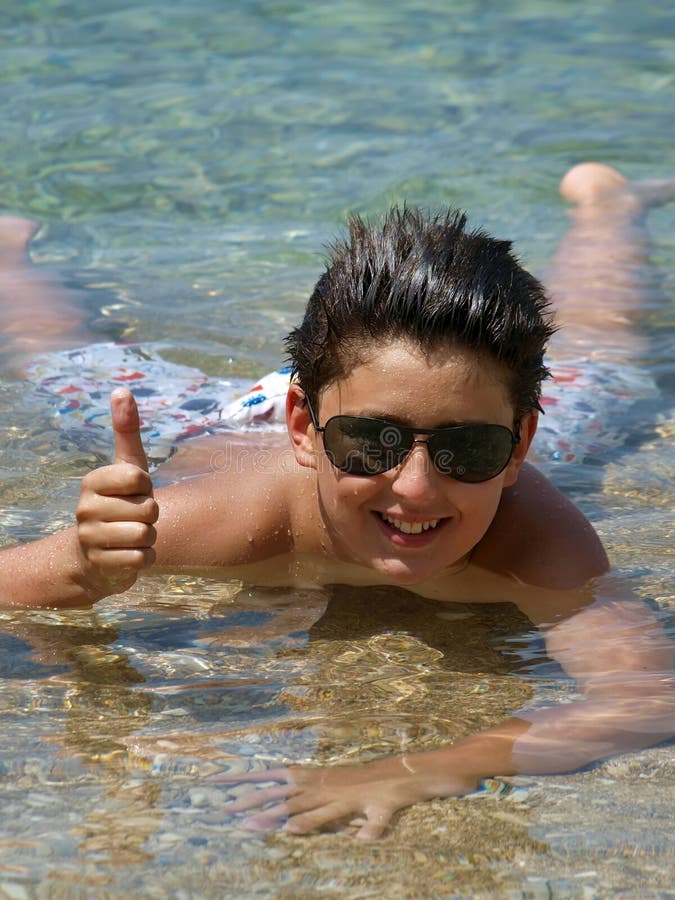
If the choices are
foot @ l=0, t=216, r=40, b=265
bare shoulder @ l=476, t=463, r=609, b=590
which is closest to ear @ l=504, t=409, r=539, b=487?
bare shoulder @ l=476, t=463, r=609, b=590

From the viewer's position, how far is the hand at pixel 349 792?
7.77 feet

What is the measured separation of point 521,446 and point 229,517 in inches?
34.8

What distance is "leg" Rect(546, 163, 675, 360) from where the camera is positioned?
5621mm

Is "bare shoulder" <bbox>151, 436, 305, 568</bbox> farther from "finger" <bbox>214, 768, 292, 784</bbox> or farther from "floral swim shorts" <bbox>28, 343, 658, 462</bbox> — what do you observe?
"finger" <bbox>214, 768, 292, 784</bbox>

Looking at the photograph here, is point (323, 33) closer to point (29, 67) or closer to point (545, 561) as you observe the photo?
point (29, 67)

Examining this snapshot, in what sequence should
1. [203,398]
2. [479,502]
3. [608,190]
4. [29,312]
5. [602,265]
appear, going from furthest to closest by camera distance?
[608,190], [602,265], [29,312], [203,398], [479,502]

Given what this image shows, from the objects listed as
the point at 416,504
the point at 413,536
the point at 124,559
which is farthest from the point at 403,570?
the point at 124,559

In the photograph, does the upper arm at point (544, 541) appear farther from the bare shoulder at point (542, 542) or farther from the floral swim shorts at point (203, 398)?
the floral swim shorts at point (203, 398)

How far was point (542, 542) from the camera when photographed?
350 centimetres

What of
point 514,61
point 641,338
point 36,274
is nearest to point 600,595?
point 641,338

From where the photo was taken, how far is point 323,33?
9.74 metres

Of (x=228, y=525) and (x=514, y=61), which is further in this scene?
(x=514, y=61)

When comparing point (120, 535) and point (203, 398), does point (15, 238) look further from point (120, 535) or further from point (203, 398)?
point (120, 535)

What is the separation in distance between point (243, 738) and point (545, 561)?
1.16 meters
